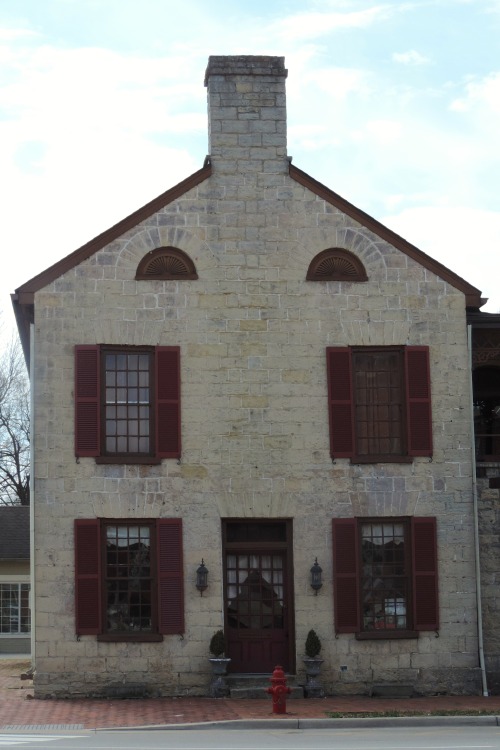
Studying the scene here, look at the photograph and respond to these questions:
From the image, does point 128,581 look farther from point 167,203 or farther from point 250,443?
point 167,203

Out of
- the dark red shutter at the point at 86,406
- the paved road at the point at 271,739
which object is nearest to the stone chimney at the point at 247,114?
the dark red shutter at the point at 86,406

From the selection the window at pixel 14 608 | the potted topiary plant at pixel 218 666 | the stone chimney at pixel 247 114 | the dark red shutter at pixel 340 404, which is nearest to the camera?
the potted topiary plant at pixel 218 666

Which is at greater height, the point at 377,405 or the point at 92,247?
the point at 92,247

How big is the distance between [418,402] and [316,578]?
141 inches

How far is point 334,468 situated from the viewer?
72.4 feet

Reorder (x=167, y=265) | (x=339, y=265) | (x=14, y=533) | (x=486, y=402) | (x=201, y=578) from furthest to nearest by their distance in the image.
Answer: (x=14, y=533), (x=486, y=402), (x=339, y=265), (x=167, y=265), (x=201, y=578)

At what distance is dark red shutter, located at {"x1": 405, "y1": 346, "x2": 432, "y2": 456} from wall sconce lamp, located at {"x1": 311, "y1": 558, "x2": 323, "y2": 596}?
2.59 m

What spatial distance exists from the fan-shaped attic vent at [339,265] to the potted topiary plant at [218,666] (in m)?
6.69

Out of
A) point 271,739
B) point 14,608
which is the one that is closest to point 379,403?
point 271,739

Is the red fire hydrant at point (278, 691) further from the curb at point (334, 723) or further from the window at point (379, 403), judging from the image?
the window at point (379, 403)

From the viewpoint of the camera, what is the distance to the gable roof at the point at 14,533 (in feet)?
117

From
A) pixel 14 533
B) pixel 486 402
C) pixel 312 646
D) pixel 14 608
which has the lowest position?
pixel 14 608

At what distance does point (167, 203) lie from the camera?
22469 millimetres

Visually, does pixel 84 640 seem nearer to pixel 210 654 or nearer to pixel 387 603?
pixel 210 654
